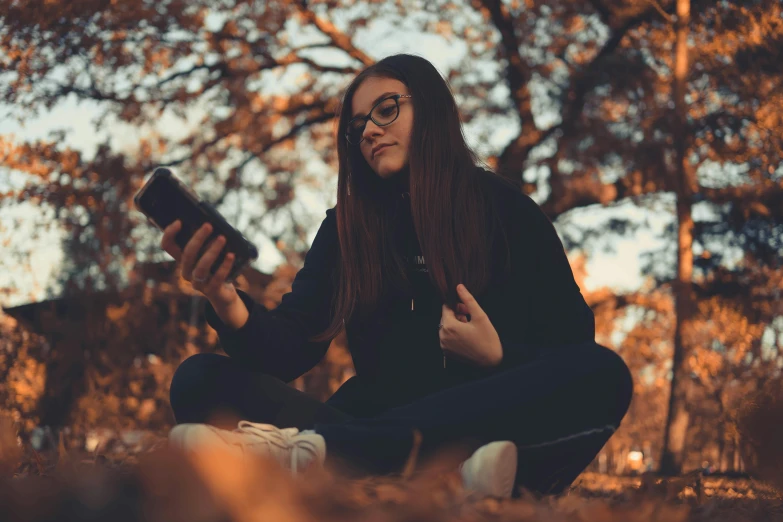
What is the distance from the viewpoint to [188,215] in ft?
6.42

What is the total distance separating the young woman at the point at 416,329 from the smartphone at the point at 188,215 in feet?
0.12

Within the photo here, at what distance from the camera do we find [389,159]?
2654 mm

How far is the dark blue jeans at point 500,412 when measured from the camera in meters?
1.86

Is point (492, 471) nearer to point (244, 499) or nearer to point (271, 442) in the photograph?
point (271, 442)

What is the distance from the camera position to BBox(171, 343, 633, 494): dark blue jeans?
1.86 metres

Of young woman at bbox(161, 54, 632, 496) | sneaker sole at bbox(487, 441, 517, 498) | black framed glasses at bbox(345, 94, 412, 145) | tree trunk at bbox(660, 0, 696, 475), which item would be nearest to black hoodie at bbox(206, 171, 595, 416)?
young woman at bbox(161, 54, 632, 496)

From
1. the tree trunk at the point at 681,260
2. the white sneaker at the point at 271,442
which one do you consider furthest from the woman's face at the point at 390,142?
the tree trunk at the point at 681,260

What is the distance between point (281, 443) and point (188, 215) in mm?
603

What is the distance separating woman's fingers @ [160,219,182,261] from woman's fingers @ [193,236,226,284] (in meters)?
0.08

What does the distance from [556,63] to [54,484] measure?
1059 cm

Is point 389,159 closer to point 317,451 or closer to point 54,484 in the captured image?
point 317,451

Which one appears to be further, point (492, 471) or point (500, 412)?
point (500, 412)

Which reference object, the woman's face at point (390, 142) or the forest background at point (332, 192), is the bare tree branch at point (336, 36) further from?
the woman's face at point (390, 142)

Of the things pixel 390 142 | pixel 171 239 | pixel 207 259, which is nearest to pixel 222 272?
pixel 207 259
